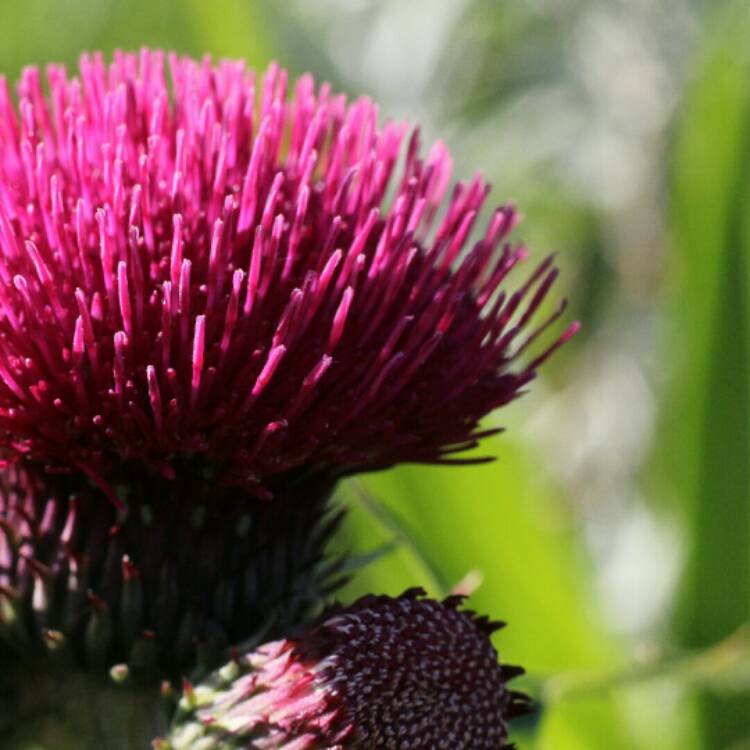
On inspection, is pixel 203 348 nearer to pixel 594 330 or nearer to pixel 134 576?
pixel 134 576

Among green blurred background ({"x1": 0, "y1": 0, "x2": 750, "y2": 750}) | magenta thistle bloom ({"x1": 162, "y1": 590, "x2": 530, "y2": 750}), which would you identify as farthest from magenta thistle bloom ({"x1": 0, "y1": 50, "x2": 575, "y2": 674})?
green blurred background ({"x1": 0, "y1": 0, "x2": 750, "y2": 750})

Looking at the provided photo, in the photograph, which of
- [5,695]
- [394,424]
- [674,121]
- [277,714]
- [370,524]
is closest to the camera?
[277,714]

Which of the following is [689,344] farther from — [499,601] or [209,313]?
[209,313]

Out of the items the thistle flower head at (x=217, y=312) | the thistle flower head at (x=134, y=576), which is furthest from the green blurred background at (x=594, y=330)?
the thistle flower head at (x=217, y=312)

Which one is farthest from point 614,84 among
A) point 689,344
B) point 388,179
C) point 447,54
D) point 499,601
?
point 388,179

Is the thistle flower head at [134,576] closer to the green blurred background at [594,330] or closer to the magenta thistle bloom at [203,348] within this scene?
the magenta thistle bloom at [203,348]

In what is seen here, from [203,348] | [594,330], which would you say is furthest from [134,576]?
[594,330]

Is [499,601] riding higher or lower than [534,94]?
lower
